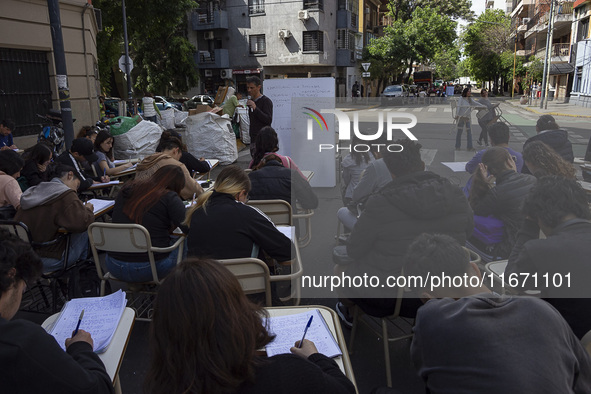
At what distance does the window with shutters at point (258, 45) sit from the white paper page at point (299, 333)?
36.1 meters

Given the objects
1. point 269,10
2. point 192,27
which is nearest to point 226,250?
point 269,10

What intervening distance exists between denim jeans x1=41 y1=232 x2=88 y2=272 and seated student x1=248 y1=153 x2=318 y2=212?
1.53 metres

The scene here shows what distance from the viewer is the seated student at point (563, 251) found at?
2236 millimetres

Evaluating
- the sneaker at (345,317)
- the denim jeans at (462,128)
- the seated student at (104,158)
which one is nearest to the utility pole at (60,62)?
the seated student at (104,158)

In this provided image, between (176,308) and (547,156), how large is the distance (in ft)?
11.6

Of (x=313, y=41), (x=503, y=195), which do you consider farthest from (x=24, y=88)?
(x=313, y=41)

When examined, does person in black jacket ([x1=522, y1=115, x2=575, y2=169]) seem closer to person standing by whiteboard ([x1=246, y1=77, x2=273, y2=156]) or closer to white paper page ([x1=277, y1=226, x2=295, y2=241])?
white paper page ([x1=277, y1=226, x2=295, y2=241])

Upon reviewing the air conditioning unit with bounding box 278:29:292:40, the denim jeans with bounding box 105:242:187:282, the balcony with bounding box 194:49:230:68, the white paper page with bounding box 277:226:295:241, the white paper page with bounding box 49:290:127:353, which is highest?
the air conditioning unit with bounding box 278:29:292:40

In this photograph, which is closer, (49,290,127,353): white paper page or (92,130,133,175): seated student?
(49,290,127,353): white paper page

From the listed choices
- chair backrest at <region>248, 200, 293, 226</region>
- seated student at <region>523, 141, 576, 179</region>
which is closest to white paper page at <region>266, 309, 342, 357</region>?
chair backrest at <region>248, 200, 293, 226</region>

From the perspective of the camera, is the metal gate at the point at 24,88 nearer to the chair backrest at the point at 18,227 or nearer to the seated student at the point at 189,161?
the seated student at the point at 189,161

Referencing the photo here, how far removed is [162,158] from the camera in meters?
4.65

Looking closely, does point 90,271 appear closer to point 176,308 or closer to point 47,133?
point 176,308

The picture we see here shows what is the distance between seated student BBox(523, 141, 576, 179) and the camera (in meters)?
3.74
